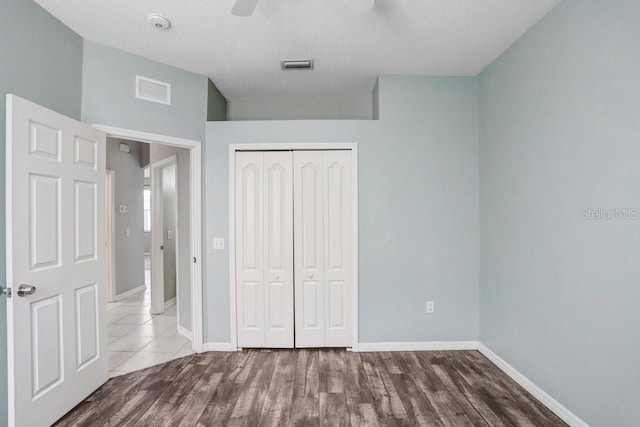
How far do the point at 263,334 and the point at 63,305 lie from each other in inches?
67.2

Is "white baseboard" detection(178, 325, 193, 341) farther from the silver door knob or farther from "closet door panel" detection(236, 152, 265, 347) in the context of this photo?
the silver door knob

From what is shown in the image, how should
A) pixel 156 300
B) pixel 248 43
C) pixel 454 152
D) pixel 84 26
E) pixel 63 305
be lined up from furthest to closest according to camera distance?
1. pixel 156 300
2. pixel 454 152
3. pixel 248 43
4. pixel 84 26
5. pixel 63 305

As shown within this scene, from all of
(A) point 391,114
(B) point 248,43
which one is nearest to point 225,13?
(B) point 248,43

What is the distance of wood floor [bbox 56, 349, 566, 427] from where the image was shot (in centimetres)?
218

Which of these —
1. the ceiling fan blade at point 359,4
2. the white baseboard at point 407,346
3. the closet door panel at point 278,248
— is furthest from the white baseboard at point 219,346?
the ceiling fan blade at point 359,4

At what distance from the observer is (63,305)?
2191 millimetres

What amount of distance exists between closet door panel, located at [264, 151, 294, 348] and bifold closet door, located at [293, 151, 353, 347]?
0.07 m

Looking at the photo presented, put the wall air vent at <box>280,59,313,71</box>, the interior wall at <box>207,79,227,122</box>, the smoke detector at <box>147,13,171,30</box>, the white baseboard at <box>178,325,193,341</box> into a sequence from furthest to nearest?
the white baseboard at <box>178,325,193,341</box> → the interior wall at <box>207,79,227,122</box> → the wall air vent at <box>280,59,313,71</box> → the smoke detector at <box>147,13,171,30</box>

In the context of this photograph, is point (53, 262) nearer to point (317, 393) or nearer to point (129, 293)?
point (317, 393)

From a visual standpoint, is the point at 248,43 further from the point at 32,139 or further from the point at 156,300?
the point at 156,300

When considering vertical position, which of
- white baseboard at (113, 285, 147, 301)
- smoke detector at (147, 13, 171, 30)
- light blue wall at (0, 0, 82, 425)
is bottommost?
white baseboard at (113, 285, 147, 301)

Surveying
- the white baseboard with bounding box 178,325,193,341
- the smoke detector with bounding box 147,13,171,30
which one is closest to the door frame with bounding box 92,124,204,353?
the white baseboard with bounding box 178,325,193,341

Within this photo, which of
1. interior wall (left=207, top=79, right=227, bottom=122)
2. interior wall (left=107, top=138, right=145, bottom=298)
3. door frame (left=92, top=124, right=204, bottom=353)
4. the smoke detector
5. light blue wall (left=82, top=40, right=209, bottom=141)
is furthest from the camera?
interior wall (left=107, top=138, right=145, bottom=298)

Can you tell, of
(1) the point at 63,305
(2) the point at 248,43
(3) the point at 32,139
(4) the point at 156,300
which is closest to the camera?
(3) the point at 32,139
